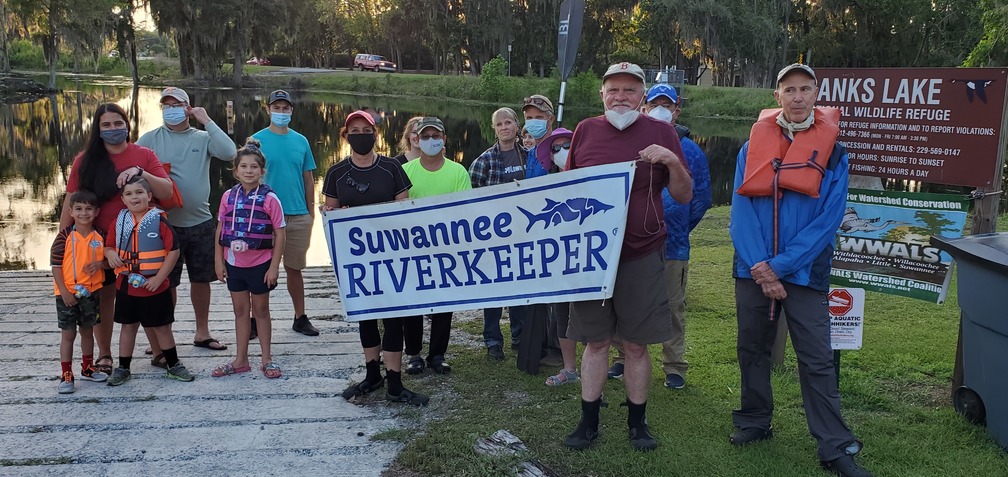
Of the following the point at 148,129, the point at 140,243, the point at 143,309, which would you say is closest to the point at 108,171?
the point at 140,243

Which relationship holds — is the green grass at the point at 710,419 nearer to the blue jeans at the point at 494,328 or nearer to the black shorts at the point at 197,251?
the blue jeans at the point at 494,328

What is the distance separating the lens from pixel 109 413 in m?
4.41

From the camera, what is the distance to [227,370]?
5109 millimetres

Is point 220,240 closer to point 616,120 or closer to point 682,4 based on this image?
point 616,120

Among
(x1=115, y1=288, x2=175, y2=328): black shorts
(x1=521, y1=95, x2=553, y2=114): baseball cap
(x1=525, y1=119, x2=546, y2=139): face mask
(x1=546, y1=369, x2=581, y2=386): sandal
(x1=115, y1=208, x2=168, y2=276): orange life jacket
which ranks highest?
(x1=521, y1=95, x2=553, y2=114): baseball cap

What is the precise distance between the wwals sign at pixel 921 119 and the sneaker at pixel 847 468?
1.97 m

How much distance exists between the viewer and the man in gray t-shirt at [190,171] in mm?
5379

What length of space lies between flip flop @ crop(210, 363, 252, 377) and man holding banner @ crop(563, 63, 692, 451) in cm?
247

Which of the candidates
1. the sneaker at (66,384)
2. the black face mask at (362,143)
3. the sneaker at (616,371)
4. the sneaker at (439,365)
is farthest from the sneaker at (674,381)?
the sneaker at (66,384)

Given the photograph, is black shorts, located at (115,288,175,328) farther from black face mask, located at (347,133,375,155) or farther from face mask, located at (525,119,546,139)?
face mask, located at (525,119,546,139)

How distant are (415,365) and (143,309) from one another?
1.84 m

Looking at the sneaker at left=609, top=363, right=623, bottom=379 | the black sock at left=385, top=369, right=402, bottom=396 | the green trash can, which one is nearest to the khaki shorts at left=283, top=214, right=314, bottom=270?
the black sock at left=385, top=369, right=402, bottom=396

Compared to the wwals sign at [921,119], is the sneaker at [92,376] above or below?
below

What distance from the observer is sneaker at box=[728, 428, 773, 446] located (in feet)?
13.3
